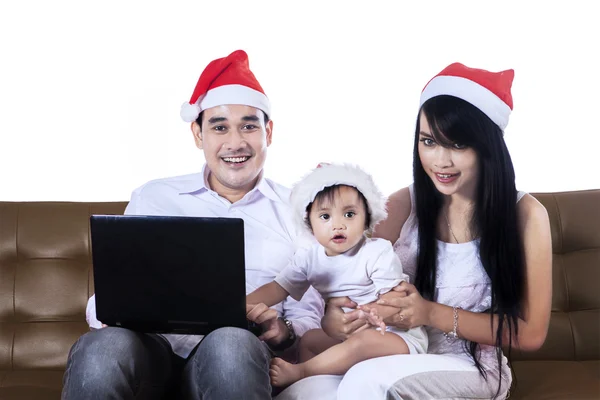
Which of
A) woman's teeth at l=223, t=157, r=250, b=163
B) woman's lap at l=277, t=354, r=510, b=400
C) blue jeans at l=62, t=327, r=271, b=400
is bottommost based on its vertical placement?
woman's lap at l=277, t=354, r=510, b=400

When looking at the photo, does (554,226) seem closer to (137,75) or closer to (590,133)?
(590,133)

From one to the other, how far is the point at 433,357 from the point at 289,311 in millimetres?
447

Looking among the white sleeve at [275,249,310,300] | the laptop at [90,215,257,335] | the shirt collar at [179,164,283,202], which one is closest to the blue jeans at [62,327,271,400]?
the laptop at [90,215,257,335]

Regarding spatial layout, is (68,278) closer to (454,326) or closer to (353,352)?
(353,352)

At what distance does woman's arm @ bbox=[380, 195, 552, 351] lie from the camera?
193cm

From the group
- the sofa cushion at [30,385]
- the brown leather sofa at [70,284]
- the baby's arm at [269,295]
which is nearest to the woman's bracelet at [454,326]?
the brown leather sofa at [70,284]

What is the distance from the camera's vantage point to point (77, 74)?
8.59 ft

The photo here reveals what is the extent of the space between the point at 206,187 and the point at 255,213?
0.54ft

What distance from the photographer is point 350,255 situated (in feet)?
6.40

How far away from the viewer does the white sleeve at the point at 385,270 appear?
1.90 metres

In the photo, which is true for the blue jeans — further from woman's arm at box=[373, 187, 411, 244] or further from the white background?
the white background

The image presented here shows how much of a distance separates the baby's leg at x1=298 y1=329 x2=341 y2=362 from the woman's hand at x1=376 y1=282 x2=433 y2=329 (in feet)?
0.65

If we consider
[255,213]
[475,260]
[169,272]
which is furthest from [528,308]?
[169,272]

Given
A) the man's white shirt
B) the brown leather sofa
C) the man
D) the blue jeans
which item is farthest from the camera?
the brown leather sofa
